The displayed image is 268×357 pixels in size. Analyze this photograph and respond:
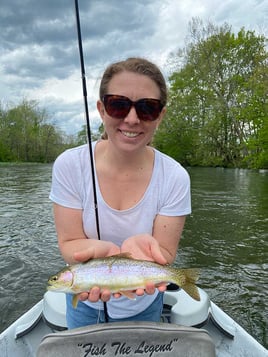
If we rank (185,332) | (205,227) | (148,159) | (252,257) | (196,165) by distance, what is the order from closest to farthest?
1. (185,332)
2. (148,159)
3. (252,257)
4. (205,227)
5. (196,165)

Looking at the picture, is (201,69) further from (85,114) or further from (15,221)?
(85,114)

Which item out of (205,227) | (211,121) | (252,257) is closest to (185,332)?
(252,257)

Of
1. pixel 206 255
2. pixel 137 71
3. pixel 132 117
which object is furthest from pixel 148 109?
pixel 206 255

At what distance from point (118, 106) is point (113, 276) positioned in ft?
3.22

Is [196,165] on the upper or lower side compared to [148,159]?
lower

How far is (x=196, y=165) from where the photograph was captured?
138ft

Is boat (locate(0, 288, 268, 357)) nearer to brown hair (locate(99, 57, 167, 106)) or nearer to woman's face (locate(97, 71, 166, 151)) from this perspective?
woman's face (locate(97, 71, 166, 151))

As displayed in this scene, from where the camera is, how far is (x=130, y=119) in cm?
205

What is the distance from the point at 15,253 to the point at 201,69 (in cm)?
3543

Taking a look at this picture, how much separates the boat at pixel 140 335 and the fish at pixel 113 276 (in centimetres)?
19

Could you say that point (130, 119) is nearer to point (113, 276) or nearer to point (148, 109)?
point (148, 109)

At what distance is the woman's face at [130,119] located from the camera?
2.07 meters

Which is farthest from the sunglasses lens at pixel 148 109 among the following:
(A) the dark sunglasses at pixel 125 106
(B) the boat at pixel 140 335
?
(B) the boat at pixel 140 335

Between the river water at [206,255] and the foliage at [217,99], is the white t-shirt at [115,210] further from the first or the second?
the foliage at [217,99]
